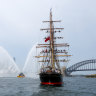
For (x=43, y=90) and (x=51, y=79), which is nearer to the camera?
(x=43, y=90)

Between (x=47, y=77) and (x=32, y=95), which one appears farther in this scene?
(x=47, y=77)

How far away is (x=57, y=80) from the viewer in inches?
2250

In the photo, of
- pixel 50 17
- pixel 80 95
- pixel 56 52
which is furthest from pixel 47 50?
pixel 80 95

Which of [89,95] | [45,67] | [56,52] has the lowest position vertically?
[89,95]

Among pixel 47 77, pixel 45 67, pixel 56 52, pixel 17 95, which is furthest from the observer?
pixel 56 52

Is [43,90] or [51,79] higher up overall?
[51,79]

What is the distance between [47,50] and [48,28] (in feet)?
21.6

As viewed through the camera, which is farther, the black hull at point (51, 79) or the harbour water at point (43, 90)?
the black hull at point (51, 79)

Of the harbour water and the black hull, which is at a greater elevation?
the black hull

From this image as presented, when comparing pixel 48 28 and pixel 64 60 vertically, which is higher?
pixel 48 28

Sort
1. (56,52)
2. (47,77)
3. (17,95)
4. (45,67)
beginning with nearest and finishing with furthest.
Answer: (17,95) < (47,77) < (45,67) < (56,52)

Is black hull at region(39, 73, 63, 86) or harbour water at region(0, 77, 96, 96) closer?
harbour water at region(0, 77, 96, 96)

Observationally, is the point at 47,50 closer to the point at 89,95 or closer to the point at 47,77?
the point at 47,77

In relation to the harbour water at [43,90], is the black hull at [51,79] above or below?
above
